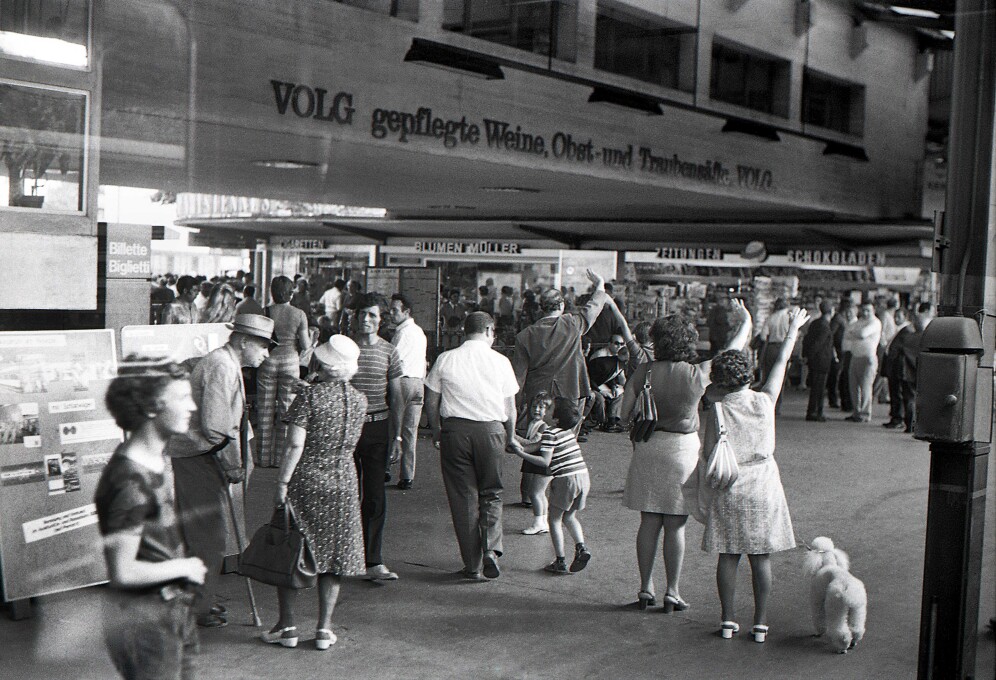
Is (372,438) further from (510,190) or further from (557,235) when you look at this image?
(557,235)

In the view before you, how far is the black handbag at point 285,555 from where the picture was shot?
17.0 ft

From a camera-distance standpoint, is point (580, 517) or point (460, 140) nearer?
point (580, 517)

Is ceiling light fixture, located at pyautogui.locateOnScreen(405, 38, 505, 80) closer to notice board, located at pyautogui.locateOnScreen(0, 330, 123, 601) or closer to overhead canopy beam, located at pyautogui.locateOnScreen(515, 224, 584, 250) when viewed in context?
notice board, located at pyautogui.locateOnScreen(0, 330, 123, 601)

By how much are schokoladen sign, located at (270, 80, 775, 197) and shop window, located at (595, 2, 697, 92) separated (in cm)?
106

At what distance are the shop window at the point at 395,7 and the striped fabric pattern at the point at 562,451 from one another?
5276mm

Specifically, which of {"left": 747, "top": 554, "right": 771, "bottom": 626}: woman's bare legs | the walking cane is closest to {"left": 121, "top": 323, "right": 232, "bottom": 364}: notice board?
the walking cane

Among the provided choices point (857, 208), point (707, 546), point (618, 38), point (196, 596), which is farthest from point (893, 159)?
point (196, 596)

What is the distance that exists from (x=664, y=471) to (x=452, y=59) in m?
6.41

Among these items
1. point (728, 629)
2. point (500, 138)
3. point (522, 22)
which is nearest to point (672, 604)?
point (728, 629)

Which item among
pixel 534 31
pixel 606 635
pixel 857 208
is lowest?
pixel 606 635

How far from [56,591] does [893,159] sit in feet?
40.9

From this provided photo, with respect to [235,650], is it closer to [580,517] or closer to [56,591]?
[56,591]

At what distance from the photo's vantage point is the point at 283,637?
529 centimetres

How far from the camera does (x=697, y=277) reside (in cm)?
1886
